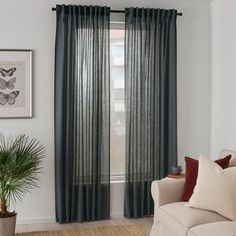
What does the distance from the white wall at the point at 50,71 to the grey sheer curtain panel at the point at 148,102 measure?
20 cm

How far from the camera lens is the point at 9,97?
4.52 m

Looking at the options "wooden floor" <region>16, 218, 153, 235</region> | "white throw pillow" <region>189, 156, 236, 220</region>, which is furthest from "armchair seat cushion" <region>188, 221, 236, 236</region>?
"wooden floor" <region>16, 218, 153, 235</region>

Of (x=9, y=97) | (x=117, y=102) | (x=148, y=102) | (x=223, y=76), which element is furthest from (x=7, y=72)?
(x=223, y=76)

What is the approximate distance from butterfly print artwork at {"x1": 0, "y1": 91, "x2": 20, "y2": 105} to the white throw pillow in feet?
7.19

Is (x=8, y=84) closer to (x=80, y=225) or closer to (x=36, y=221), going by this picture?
(x=36, y=221)

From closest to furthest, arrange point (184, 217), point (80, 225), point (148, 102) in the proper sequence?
1. point (184, 217)
2. point (80, 225)
3. point (148, 102)

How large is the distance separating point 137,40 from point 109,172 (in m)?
1.51

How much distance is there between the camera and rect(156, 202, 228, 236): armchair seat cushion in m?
3.13

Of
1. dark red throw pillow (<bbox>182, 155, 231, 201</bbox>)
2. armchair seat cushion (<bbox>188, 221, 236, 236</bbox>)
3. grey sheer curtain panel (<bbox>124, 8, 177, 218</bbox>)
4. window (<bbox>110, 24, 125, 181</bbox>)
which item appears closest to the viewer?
armchair seat cushion (<bbox>188, 221, 236, 236</bbox>)

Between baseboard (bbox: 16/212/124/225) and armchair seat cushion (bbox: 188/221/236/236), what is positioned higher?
armchair seat cushion (bbox: 188/221/236/236)

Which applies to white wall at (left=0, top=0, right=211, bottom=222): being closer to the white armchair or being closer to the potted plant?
the potted plant

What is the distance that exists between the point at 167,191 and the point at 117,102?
1.50 metres

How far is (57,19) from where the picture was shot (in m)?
4.51

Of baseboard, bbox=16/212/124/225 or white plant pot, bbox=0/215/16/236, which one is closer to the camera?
white plant pot, bbox=0/215/16/236
